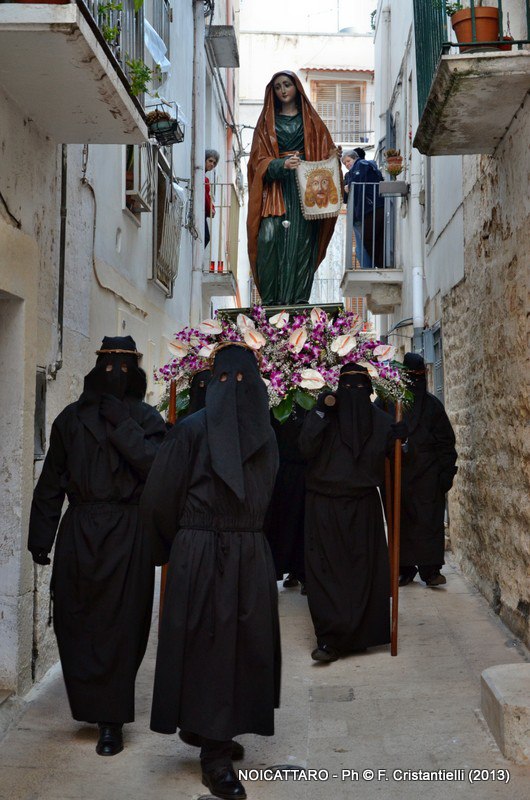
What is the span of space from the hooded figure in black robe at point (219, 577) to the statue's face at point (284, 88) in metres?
4.50

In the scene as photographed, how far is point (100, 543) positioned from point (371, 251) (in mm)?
11171

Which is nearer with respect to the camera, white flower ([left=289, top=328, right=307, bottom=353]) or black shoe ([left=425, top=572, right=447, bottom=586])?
white flower ([left=289, top=328, right=307, bottom=353])

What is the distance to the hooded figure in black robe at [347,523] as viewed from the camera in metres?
5.90

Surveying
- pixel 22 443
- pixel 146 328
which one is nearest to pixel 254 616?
pixel 22 443

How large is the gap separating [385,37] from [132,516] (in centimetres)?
1360

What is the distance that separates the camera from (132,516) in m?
4.66

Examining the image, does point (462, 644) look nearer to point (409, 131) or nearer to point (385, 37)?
point (409, 131)

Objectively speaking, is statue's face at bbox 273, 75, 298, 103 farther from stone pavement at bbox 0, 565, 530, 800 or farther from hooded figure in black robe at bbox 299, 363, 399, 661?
stone pavement at bbox 0, 565, 530, 800

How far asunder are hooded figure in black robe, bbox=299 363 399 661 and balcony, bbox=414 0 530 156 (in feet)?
5.30

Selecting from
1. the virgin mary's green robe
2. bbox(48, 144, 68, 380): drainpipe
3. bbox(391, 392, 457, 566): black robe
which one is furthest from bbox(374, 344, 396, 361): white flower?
bbox(48, 144, 68, 380): drainpipe

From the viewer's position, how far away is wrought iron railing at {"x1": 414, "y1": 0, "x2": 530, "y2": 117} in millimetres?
5527

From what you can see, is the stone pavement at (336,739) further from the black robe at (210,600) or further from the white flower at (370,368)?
A: the white flower at (370,368)

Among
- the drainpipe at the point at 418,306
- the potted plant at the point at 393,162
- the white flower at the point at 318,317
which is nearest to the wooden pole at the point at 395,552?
the white flower at the point at 318,317

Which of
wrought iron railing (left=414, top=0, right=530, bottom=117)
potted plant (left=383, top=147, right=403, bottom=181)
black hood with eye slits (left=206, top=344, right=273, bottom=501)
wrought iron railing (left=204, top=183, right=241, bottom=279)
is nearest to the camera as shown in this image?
black hood with eye slits (left=206, top=344, right=273, bottom=501)
